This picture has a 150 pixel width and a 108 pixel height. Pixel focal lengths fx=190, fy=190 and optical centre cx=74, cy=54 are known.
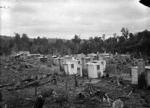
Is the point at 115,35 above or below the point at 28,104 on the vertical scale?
above

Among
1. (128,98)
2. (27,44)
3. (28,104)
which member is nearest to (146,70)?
(128,98)

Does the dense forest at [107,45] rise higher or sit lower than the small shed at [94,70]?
higher

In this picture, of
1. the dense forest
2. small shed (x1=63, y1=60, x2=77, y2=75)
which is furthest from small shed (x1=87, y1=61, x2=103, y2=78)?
the dense forest

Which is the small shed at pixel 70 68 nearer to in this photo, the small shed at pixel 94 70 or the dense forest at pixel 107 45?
the small shed at pixel 94 70

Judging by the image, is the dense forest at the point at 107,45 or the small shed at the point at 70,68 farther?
the dense forest at the point at 107,45

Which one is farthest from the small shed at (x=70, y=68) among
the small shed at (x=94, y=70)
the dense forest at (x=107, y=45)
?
the dense forest at (x=107, y=45)

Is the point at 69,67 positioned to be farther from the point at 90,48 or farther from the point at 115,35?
the point at 115,35

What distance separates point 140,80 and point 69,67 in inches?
481

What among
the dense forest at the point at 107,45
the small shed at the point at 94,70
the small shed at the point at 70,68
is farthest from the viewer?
the dense forest at the point at 107,45

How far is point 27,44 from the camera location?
3593 inches

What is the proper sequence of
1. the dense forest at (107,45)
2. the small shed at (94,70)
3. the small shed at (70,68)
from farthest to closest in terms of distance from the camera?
1. the dense forest at (107,45)
2. the small shed at (70,68)
3. the small shed at (94,70)

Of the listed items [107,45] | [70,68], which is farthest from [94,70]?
[107,45]

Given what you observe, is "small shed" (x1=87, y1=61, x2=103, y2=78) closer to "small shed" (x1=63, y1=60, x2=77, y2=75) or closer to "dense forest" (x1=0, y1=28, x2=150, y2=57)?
"small shed" (x1=63, y1=60, x2=77, y2=75)

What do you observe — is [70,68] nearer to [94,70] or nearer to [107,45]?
[94,70]
